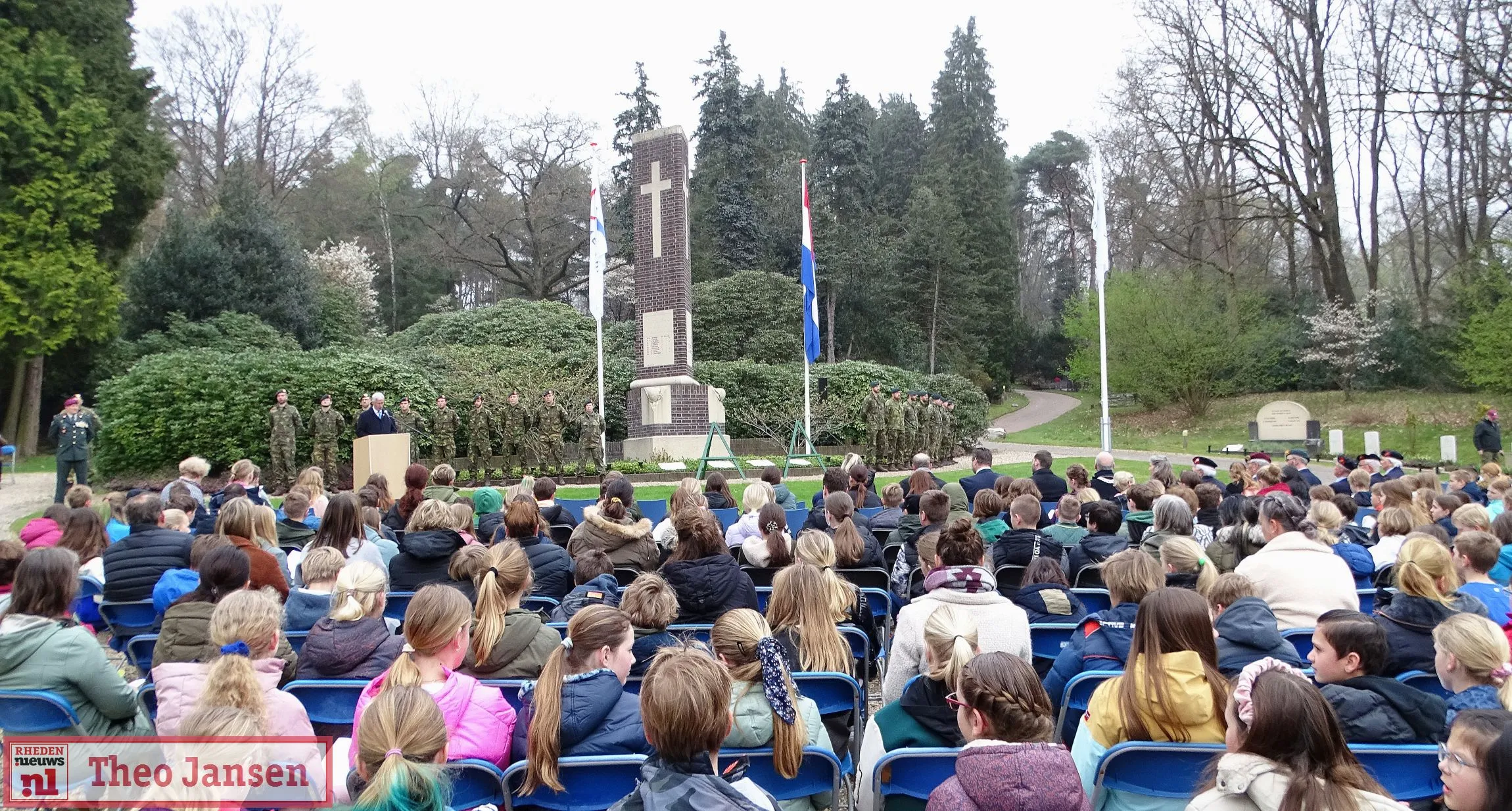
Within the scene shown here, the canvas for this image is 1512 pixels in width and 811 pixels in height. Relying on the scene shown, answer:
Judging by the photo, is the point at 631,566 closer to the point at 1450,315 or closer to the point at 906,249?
the point at 1450,315

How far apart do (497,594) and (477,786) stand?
3.33ft

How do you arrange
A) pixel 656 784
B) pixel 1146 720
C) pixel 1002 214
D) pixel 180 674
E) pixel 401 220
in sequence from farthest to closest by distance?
pixel 1002 214 < pixel 401 220 < pixel 180 674 < pixel 1146 720 < pixel 656 784

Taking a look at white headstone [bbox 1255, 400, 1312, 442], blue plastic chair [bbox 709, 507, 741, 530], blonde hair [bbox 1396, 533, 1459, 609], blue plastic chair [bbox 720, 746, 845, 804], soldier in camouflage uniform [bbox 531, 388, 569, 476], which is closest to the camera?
blue plastic chair [bbox 720, 746, 845, 804]

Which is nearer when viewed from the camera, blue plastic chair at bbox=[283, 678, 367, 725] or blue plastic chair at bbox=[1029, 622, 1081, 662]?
blue plastic chair at bbox=[283, 678, 367, 725]

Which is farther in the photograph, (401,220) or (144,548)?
(401,220)

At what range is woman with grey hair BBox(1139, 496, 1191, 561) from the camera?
5625 millimetres

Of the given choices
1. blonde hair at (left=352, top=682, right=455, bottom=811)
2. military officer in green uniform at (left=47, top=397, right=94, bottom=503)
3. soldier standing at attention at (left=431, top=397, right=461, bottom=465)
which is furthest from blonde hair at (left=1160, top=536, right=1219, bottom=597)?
soldier standing at attention at (left=431, top=397, right=461, bottom=465)

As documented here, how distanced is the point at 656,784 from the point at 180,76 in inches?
1567

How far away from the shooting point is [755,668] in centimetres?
301

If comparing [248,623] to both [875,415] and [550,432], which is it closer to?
[550,432]

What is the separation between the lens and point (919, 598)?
3.93 meters

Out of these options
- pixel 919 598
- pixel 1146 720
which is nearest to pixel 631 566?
pixel 919 598

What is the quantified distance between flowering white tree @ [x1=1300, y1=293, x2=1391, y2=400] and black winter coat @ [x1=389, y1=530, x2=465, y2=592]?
32.0 metres

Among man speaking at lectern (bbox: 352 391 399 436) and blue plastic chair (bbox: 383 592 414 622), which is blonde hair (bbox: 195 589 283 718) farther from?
man speaking at lectern (bbox: 352 391 399 436)
